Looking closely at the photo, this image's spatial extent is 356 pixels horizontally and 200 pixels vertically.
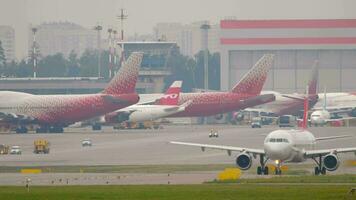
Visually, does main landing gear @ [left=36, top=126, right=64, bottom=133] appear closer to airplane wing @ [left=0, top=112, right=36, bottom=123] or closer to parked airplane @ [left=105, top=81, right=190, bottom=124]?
airplane wing @ [left=0, top=112, right=36, bottom=123]

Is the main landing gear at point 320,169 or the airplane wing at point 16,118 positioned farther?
the airplane wing at point 16,118

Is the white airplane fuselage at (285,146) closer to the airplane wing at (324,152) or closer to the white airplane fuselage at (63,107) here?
the airplane wing at (324,152)

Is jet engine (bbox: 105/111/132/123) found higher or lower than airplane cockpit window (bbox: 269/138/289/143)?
lower

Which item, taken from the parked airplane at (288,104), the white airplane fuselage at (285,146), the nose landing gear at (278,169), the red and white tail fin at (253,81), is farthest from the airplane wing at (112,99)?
the nose landing gear at (278,169)

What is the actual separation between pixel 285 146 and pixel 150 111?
89143 millimetres

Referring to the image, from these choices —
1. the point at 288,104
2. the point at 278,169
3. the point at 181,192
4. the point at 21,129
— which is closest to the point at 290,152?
the point at 278,169

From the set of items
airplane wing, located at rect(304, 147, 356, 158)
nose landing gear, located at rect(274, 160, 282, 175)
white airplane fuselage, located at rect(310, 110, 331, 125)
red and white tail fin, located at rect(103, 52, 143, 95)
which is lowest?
white airplane fuselage, located at rect(310, 110, 331, 125)

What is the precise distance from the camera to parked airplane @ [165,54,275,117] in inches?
6555

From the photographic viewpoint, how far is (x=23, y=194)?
5769 cm

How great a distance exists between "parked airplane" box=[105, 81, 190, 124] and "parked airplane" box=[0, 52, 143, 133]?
6635mm

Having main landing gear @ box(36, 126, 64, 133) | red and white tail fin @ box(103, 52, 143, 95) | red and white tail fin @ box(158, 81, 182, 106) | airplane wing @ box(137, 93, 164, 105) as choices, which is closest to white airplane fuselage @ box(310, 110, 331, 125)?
red and white tail fin @ box(158, 81, 182, 106)

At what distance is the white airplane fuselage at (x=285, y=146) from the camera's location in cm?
7075

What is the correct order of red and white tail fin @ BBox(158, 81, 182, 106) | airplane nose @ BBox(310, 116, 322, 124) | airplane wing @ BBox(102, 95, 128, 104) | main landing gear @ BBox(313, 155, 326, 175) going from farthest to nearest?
airplane nose @ BBox(310, 116, 322, 124), red and white tail fin @ BBox(158, 81, 182, 106), airplane wing @ BBox(102, 95, 128, 104), main landing gear @ BBox(313, 155, 326, 175)

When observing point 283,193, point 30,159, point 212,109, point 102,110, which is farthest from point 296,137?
point 212,109
